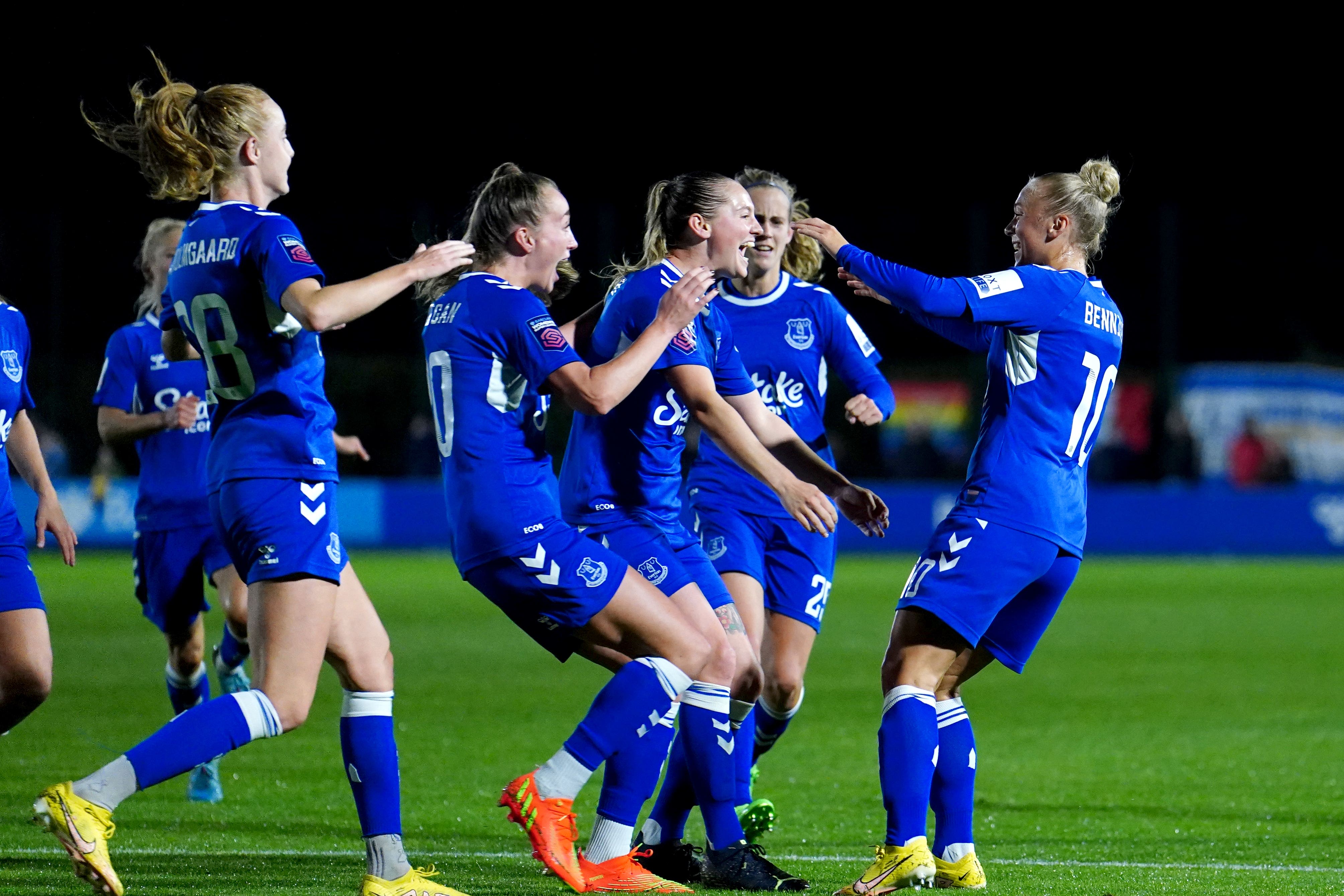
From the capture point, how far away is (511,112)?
1359 inches

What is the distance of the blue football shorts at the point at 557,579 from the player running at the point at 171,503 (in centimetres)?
261

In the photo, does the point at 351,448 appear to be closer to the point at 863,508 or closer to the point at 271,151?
the point at 271,151

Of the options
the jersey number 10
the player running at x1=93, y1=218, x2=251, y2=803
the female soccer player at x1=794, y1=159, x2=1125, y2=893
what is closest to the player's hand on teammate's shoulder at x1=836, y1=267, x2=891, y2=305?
the female soccer player at x1=794, y1=159, x2=1125, y2=893

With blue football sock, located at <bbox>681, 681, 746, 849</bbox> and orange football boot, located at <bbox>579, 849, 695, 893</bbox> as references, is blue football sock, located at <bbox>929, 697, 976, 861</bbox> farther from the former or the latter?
orange football boot, located at <bbox>579, 849, 695, 893</bbox>

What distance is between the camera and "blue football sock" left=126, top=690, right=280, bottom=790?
155 inches

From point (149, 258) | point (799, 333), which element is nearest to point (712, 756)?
point (799, 333)

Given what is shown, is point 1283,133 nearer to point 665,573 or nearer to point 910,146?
point 910,146

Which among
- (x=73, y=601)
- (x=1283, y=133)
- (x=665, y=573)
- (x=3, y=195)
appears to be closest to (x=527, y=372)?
(x=665, y=573)

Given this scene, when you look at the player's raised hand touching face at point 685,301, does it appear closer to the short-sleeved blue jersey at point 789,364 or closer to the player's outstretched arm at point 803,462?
the player's outstretched arm at point 803,462

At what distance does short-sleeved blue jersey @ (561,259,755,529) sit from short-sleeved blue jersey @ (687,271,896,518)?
3.75ft

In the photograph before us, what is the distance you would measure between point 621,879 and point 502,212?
1918mm

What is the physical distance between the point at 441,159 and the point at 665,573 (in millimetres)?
30840

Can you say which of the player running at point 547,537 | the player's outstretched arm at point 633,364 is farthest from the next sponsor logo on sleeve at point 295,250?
the player's outstretched arm at point 633,364

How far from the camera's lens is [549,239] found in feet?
15.1
